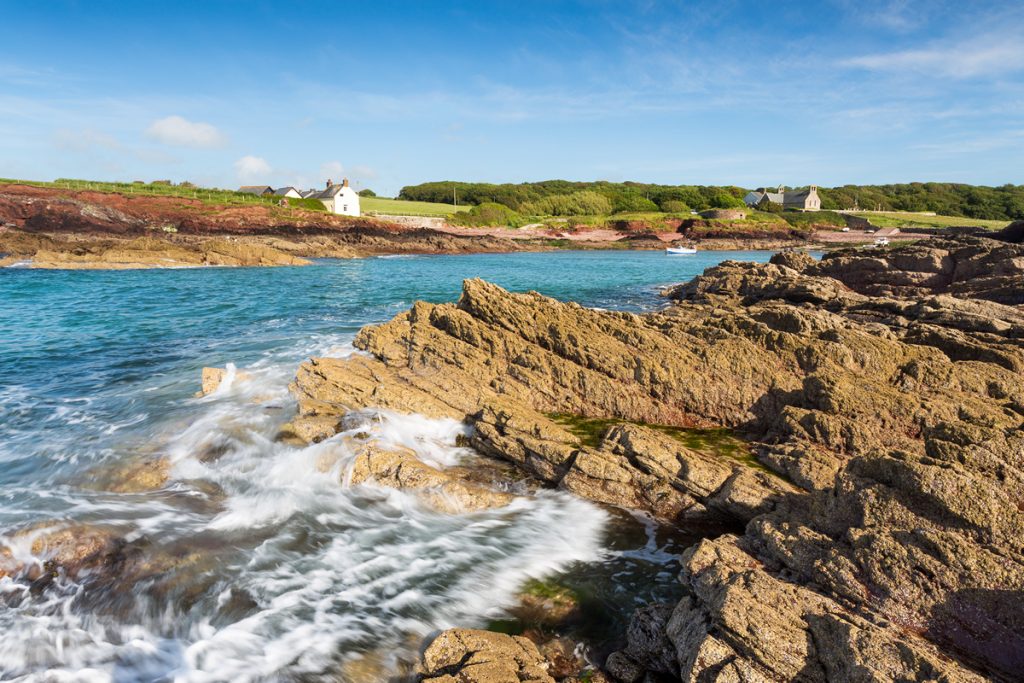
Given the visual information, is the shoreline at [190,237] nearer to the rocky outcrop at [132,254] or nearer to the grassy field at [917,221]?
the rocky outcrop at [132,254]

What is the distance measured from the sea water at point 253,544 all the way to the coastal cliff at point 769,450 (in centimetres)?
75

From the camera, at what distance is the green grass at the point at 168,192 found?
7369cm

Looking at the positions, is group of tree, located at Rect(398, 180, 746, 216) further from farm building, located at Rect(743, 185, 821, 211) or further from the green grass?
the green grass

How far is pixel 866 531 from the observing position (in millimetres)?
4980

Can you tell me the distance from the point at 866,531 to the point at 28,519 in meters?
10.5

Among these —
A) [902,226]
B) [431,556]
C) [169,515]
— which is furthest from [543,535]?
[902,226]

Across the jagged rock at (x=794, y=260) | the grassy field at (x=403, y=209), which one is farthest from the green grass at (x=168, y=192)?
the jagged rock at (x=794, y=260)

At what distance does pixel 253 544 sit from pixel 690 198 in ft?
472

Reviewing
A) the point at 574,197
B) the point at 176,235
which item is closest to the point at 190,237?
the point at 176,235

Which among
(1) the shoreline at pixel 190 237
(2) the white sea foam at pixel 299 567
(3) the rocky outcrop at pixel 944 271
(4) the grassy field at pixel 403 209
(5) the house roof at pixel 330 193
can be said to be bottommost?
(2) the white sea foam at pixel 299 567

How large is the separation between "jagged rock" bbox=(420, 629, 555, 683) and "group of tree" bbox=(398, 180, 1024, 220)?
400ft

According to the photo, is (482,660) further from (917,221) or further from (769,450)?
(917,221)

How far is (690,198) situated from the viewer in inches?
5359

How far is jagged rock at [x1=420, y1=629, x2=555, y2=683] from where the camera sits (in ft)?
14.9
